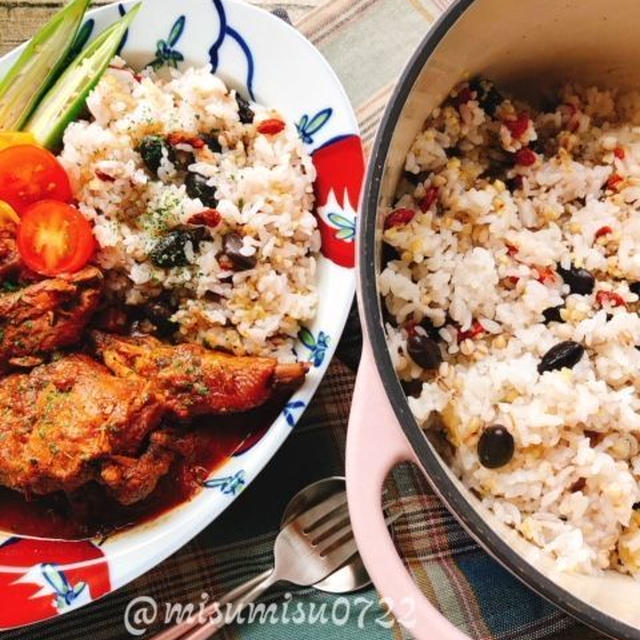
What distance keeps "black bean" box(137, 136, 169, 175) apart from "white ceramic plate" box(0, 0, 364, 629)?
9.7 inches

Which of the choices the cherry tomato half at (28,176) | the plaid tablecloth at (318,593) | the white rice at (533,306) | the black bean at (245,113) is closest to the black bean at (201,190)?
the black bean at (245,113)

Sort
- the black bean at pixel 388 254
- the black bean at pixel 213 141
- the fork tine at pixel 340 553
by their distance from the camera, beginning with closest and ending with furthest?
the black bean at pixel 388 254 → the fork tine at pixel 340 553 → the black bean at pixel 213 141

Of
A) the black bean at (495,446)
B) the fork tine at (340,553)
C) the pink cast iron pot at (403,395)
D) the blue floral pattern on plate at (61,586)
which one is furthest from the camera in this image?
the fork tine at (340,553)

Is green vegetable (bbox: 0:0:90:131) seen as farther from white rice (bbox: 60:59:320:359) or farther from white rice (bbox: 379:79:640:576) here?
white rice (bbox: 379:79:640:576)

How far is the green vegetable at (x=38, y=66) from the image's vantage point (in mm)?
2045

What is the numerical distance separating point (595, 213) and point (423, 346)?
48 centimetres

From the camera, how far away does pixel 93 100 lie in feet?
6.48

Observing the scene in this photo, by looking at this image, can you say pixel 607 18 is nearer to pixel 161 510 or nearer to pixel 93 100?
pixel 93 100

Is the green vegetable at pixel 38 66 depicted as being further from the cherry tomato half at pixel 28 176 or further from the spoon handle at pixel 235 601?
the spoon handle at pixel 235 601

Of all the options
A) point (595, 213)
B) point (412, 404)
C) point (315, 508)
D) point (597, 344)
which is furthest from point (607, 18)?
point (315, 508)

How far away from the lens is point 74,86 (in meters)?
2.06

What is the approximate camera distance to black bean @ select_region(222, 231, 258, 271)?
75.0 inches

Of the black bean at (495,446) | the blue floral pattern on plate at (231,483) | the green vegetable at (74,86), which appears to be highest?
the green vegetable at (74,86)

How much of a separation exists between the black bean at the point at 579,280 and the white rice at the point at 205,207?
0.59 m
